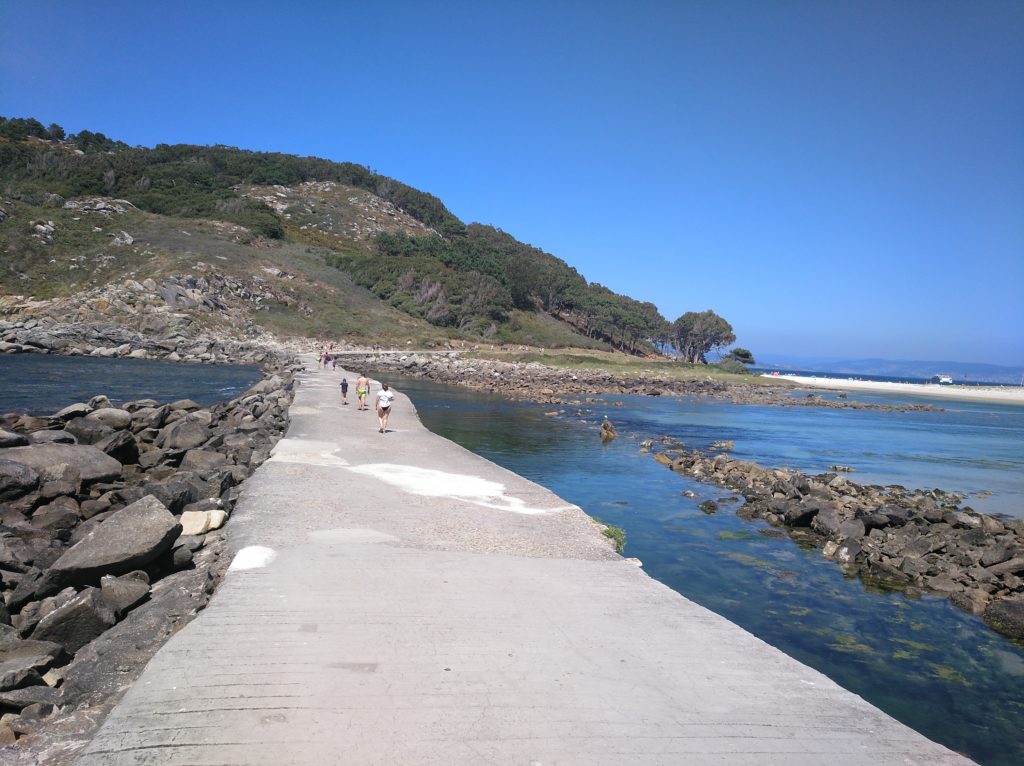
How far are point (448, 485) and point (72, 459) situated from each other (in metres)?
5.76

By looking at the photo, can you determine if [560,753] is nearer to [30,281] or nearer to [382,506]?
[382,506]

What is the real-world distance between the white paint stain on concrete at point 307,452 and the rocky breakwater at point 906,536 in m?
7.31

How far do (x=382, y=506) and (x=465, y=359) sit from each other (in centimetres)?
4278

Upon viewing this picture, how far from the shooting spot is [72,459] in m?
10.4

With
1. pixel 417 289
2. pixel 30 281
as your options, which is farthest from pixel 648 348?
pixel 30 281

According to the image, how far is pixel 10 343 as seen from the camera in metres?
36.2

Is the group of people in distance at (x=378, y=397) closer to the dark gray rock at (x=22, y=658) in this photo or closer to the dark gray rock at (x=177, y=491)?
the dark gray rock at (x=177, y=491)

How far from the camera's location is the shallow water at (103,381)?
21.0 metres

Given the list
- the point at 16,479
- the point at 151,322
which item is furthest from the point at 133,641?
the point at 151,322

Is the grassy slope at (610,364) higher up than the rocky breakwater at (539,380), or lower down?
higher up

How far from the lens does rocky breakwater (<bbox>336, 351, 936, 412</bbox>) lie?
40.3 meters

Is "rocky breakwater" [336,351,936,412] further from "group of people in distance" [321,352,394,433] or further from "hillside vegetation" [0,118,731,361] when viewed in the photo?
"group of people in distance" [321,352,394,433]

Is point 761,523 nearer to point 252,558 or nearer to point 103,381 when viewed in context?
point 252,558

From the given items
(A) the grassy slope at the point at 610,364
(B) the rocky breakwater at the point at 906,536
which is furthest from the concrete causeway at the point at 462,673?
(A) the grassy slope at the point at 610,364
